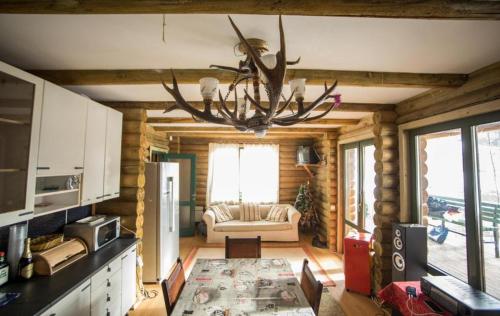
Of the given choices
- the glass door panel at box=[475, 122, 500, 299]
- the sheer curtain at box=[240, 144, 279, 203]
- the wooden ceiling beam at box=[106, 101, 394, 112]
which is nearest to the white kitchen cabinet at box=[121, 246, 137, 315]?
the wooden ceiling beam at box=[106, 101, 394, 112]

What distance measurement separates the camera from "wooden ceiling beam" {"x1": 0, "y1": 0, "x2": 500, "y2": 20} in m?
1.05

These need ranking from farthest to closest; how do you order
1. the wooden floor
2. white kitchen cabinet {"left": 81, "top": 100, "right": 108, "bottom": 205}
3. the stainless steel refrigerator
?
the stainless steel refrigerator, the wooden floor, white kitchen cabinet {"left": 81, "top": 100, "right": 108, "bottom": 205}

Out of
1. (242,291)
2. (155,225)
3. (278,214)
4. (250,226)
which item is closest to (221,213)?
(250,226)

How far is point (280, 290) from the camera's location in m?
1.81

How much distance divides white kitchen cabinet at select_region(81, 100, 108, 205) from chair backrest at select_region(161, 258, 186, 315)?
1.20 metres

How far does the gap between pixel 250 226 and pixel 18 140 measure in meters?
4.10

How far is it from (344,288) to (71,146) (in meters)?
3.69

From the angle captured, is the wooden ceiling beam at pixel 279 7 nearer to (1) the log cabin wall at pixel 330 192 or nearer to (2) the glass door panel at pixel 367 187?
(2) the glass door panel at pixel 367 187

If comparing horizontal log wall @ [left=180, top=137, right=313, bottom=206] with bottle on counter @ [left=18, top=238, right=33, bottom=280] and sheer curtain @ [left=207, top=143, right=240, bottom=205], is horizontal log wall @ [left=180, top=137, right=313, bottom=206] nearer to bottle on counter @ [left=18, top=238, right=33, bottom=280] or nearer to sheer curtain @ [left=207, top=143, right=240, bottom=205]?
sheer curtain @ [left=207, top=143, right=240, bottom=205]

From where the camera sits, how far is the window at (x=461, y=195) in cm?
197

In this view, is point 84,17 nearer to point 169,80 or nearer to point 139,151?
point 169,80

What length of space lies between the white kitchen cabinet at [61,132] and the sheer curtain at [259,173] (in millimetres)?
4094

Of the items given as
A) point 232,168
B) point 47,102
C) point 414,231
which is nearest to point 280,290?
point 414,231

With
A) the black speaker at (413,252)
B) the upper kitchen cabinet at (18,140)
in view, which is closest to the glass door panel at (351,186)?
the black speaker at (413,252)
